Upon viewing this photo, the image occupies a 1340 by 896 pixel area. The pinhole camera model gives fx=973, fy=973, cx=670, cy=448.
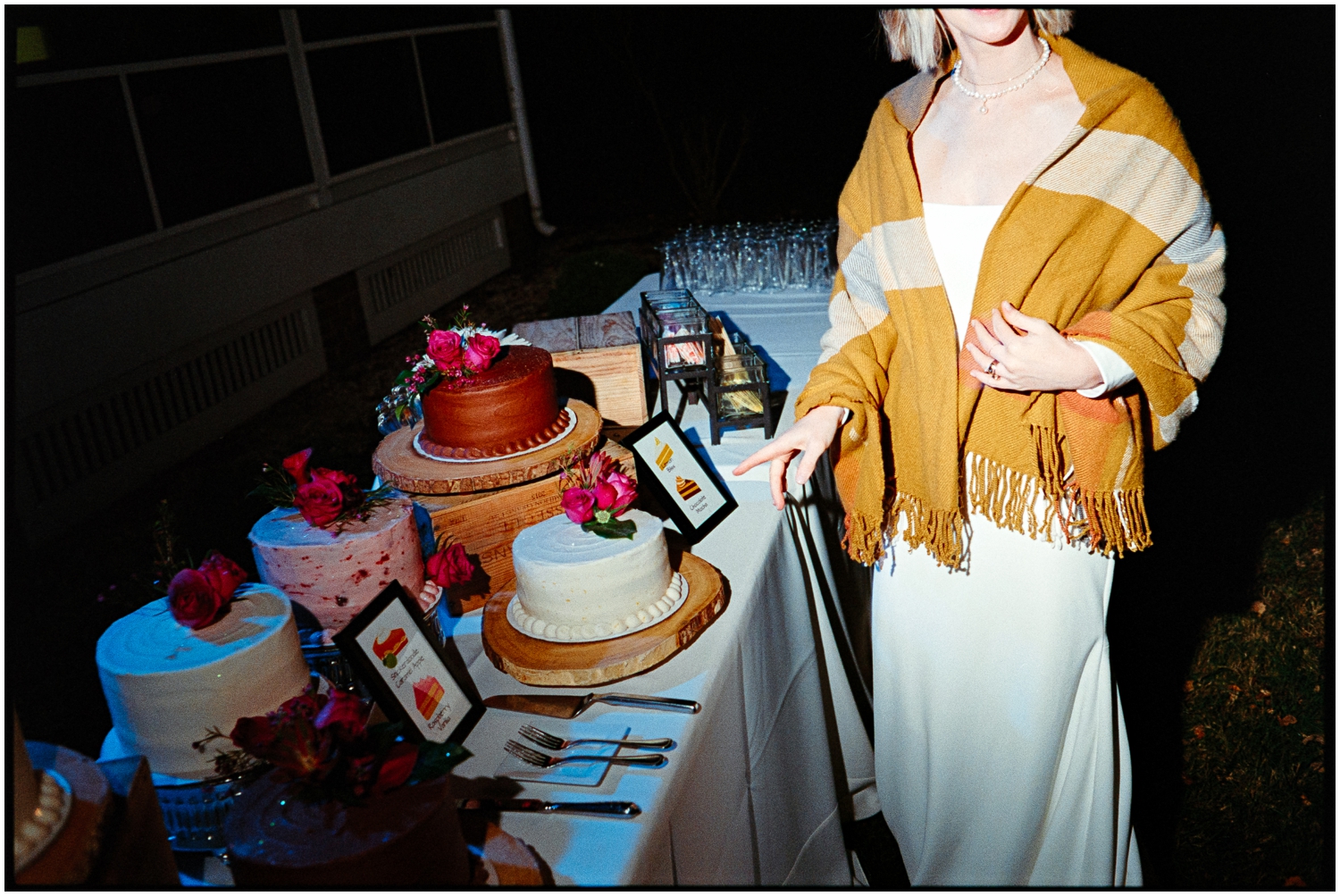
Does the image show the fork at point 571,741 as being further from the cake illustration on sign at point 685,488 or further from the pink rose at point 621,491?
the cake illustration on sign at point 685,488

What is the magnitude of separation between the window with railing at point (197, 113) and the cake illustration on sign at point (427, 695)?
3276 millimetres

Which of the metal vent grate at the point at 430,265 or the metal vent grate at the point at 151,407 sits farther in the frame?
the metal vent grate at the point at 430,265

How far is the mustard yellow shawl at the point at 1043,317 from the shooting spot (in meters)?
1.49

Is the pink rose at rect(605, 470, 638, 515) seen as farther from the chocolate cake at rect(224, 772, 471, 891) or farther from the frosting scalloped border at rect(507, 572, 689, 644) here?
the chocolate cake at rect(224, 772, 471, 891)

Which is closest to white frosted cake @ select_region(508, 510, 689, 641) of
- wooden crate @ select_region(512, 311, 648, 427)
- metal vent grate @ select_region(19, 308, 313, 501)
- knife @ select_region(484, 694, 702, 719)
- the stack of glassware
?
knife @ select_region(484, 694, 702, 719)

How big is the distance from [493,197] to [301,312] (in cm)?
318

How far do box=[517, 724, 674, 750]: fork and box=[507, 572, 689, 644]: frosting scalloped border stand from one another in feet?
0.63

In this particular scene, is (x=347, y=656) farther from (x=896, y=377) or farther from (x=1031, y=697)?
(x=1031, y=697)

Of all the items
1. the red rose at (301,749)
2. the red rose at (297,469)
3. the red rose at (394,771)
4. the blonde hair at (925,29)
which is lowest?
the red rose at (394,771)

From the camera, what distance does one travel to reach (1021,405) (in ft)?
5.33

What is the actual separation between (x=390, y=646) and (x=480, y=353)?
81 cm

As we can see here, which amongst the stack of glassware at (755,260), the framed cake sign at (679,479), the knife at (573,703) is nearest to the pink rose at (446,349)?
the framed cake sign at (679,479)

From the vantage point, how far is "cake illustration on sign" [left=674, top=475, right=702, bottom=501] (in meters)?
2.04

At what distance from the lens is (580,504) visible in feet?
5.32
